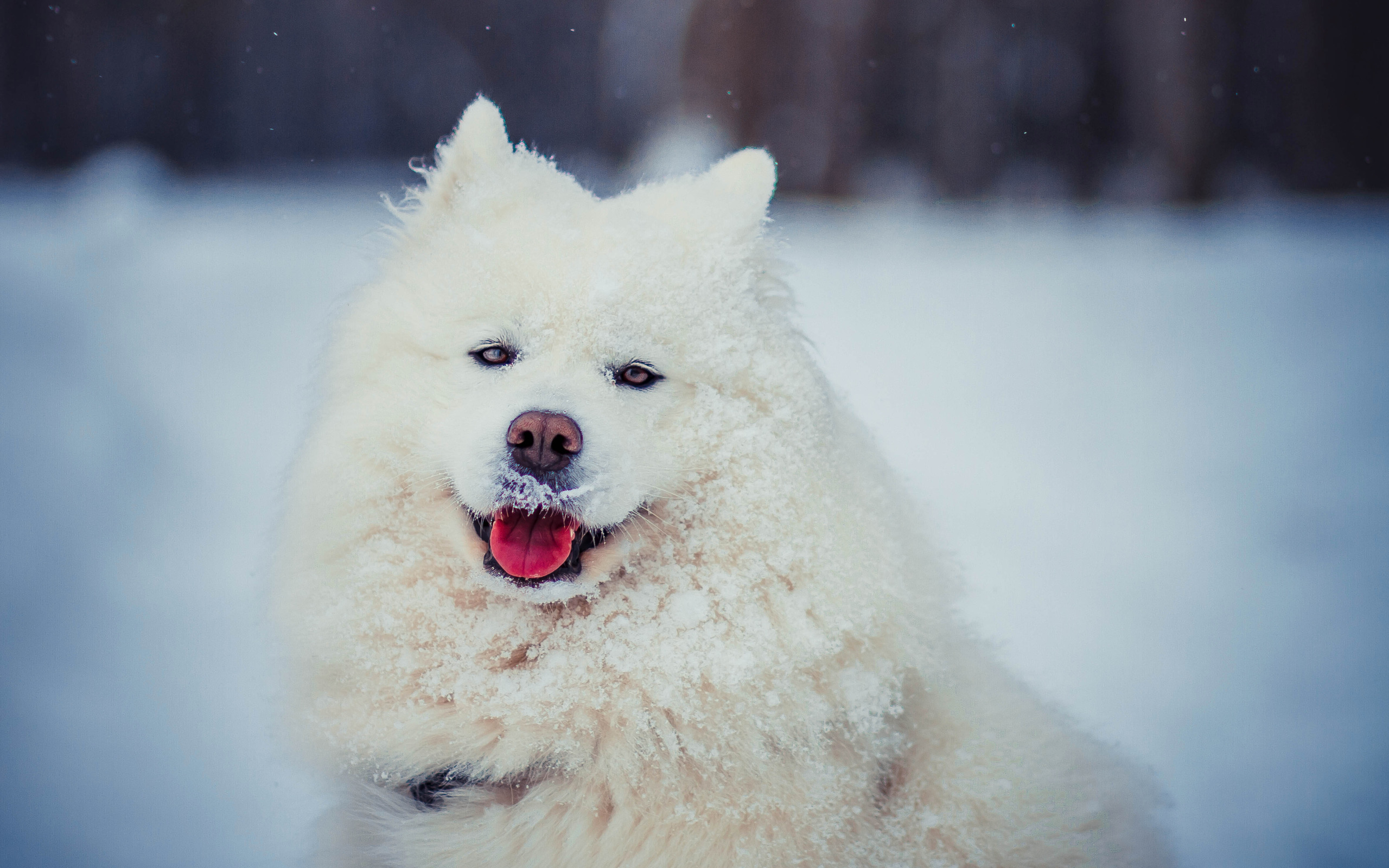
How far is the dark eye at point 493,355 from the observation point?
2.12 m

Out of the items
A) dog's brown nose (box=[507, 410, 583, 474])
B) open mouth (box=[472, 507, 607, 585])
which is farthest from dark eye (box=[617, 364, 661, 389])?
open mouth (box=[472, 507, 607, 585])

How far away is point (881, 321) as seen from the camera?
298 inches

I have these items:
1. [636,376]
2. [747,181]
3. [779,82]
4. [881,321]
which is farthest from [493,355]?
[779,82]

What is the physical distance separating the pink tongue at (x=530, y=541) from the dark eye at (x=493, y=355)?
0.44m

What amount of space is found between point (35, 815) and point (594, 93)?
8.53 m

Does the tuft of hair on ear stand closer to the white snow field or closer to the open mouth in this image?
the white snow field

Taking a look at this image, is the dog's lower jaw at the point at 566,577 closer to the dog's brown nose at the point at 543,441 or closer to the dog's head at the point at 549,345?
the dog's head at the point at 549,345

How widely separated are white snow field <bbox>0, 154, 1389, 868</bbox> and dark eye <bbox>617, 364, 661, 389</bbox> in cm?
100

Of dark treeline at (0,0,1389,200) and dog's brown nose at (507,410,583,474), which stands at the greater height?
dark treeline at (0,0,1389,200)

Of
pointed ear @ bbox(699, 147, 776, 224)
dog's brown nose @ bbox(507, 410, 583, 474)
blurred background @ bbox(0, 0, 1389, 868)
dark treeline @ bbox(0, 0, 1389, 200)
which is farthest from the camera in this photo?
dark treeline @ bbox(0, 0, 1389, 200)

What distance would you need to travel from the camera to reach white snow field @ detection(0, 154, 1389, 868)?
3.08m

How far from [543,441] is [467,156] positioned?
3.48 feet

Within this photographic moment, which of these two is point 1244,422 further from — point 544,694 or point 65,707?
point 65,707

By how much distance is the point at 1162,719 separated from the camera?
12.1ft
